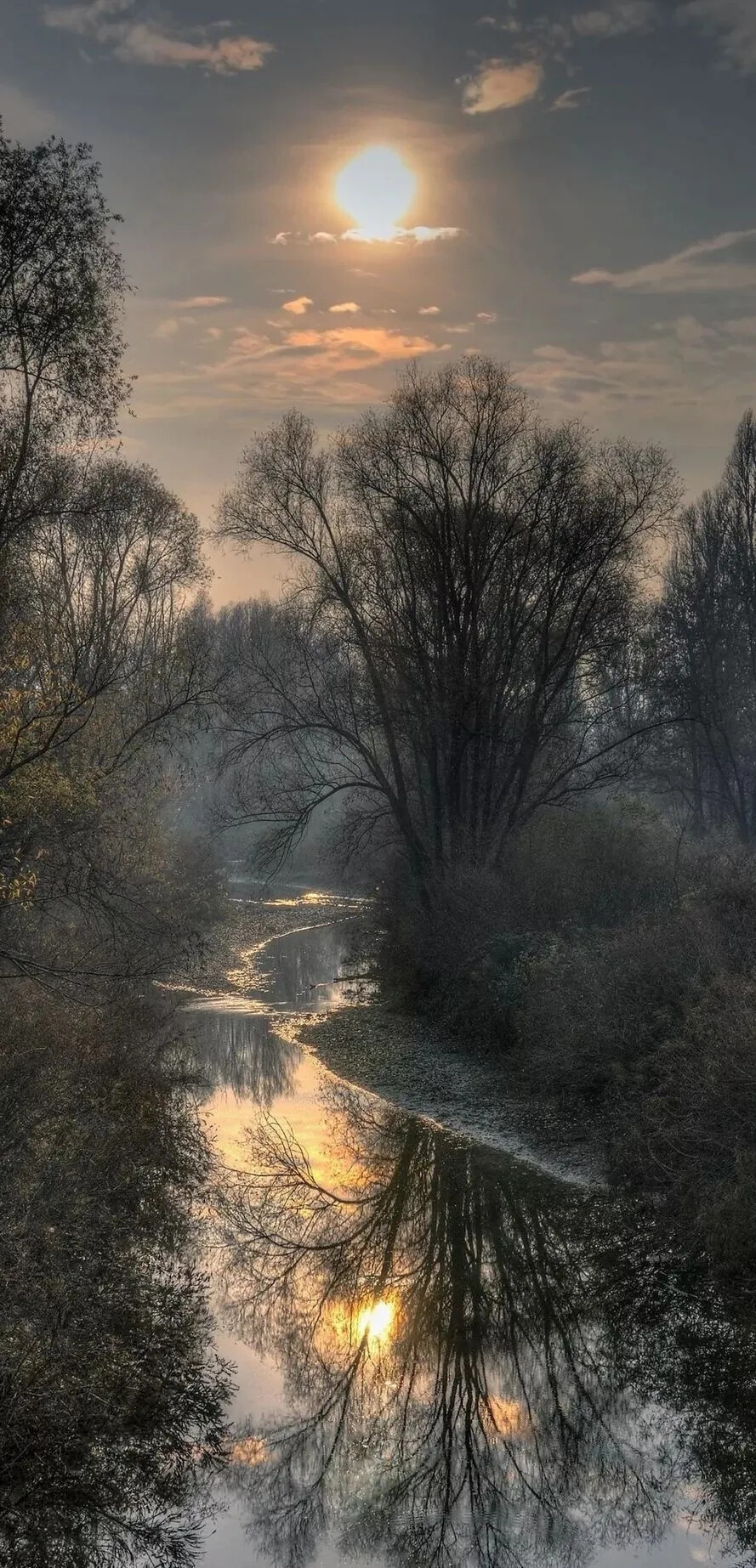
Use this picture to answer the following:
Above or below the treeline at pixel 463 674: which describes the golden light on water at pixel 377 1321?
below

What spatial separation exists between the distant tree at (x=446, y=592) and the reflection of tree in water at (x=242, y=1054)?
4450mm

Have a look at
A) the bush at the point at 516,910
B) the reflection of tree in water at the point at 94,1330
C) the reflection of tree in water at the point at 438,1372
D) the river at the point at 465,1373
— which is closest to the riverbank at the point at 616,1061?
the bush at the point at 516,910

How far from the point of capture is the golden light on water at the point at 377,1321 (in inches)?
372

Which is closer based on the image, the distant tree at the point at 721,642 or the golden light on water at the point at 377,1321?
the golden light on water at the point at 377,1321

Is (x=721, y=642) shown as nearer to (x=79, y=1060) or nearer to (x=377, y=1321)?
(x=79, y=1060)

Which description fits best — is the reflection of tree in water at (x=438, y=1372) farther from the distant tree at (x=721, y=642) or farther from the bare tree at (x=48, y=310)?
the distant tree at (x=721, y=642)

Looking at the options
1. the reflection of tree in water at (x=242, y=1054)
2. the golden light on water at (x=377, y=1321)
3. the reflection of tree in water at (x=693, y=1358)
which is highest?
the reflection of tree in water at (x=242, y=1054)

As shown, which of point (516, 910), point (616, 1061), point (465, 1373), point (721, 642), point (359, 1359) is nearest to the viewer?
point (465, 1373)

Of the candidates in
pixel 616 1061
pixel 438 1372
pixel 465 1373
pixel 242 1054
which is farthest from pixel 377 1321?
pixel 242 1054

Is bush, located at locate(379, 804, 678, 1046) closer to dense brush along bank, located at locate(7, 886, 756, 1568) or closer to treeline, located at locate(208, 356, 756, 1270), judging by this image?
treeline, located at locate(208, 356, 756, 1270)

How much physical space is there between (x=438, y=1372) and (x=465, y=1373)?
0.22m

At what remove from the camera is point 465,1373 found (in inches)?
344

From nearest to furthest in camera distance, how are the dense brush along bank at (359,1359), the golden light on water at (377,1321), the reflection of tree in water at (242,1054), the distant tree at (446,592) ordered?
the dense brush along bank at (359,1359)
the golden light on water at (377,1321)
the reflection of tree in water at (242,1054)
the distant tree at (446,592)

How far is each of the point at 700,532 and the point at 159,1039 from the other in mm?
24201
